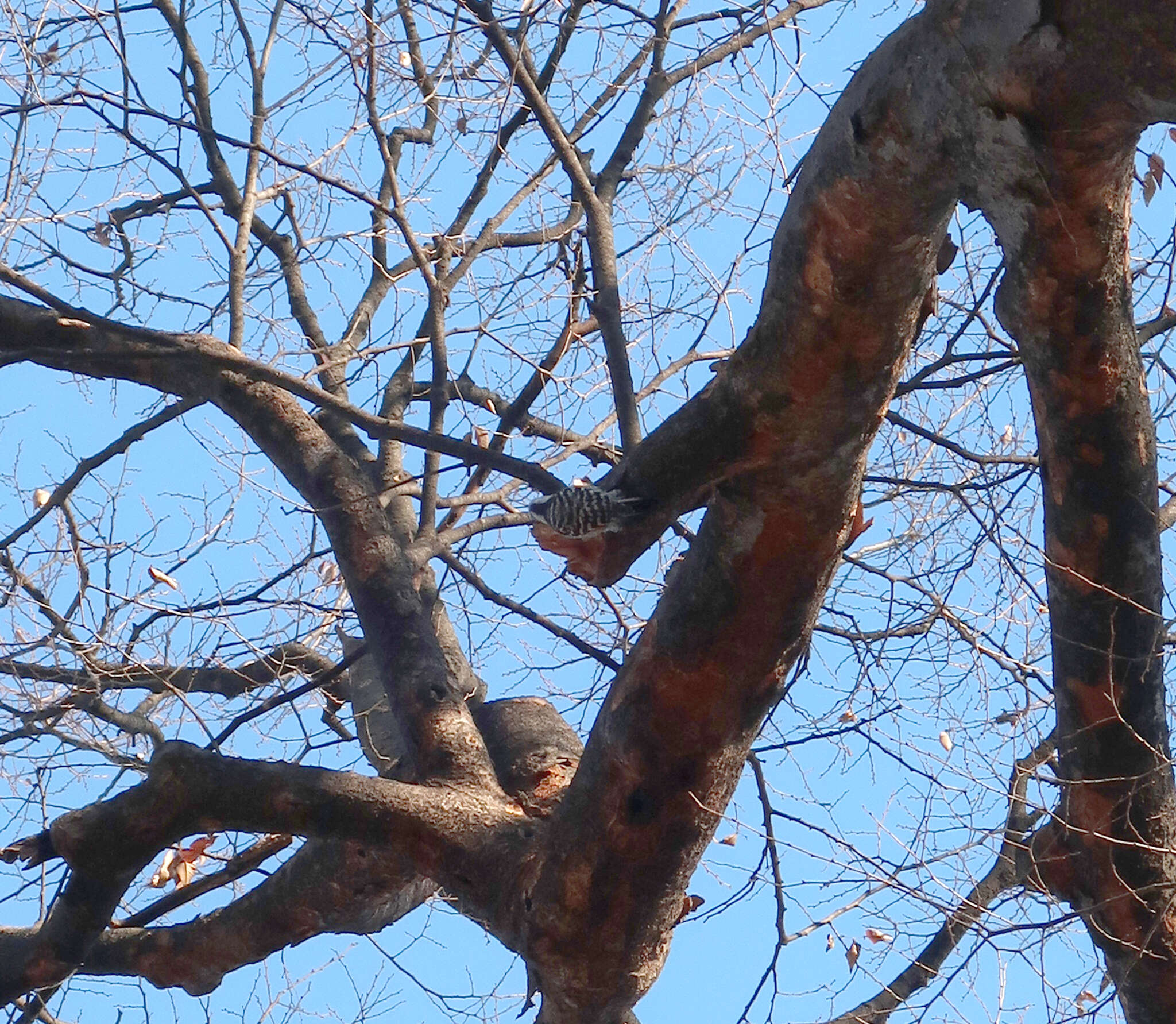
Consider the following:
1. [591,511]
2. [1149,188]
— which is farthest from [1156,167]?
[591,511]

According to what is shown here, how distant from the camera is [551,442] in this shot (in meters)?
3.87

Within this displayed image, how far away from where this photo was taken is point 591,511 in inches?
88.7

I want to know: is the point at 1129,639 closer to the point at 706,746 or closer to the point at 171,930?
the point at 706,746

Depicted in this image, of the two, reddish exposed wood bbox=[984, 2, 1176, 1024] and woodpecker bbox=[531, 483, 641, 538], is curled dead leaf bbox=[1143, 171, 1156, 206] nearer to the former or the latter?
reddish exposed wood bbox=[984, 2, 1176, 1024]

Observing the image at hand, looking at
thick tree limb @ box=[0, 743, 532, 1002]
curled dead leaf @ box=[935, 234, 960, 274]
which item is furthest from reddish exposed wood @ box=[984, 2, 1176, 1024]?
thick tree limb @ box=[0, 743, 532, 1002]

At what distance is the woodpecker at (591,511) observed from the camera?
A: 2.26 meters

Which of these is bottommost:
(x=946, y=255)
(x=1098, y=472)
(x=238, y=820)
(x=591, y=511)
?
(x=238, y=820)

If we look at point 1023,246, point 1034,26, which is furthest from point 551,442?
point 1034,26

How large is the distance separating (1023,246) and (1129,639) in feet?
2.70

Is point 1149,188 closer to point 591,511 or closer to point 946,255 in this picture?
point 946,255

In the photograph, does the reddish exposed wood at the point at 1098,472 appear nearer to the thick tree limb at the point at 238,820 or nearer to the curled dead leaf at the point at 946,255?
the curled dead leaf at the point at 946,255

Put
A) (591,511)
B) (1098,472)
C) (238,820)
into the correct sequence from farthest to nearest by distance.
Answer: (238,820) → (591,511) → (1098,472)

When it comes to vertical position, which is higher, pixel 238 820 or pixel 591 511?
pixel 591 511

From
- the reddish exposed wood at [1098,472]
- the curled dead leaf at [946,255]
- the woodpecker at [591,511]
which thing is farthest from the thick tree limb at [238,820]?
the curled dead leaf at [946,255]
